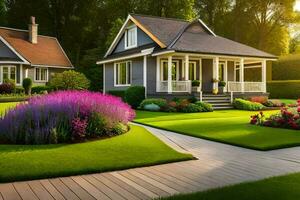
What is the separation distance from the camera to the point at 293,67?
3588cm

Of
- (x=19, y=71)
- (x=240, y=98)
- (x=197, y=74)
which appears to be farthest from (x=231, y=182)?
(x=19, y=71)

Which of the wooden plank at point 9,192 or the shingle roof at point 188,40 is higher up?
the shingle roof at point 188,40

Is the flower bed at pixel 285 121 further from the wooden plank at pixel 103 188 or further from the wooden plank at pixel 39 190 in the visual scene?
the wooden plank at pixel 39 190

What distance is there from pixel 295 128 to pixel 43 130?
317 inches

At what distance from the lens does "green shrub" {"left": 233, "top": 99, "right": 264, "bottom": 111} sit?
21.6m

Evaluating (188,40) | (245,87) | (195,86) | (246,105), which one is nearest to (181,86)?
(195,86)

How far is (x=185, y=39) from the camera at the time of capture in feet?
77.8

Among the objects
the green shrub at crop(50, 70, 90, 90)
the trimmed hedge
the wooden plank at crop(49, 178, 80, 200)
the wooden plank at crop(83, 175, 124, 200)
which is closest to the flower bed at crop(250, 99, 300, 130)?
the wooden plank at crop(83, 175, 124, 200)

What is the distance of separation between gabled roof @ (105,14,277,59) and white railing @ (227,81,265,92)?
194 cm

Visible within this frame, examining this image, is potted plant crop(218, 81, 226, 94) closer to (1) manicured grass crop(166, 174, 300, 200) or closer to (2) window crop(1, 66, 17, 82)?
(1) manicured grass crop(166, 174, 300, 200)

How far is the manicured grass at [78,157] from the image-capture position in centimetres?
609

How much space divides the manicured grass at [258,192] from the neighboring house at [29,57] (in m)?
30.5

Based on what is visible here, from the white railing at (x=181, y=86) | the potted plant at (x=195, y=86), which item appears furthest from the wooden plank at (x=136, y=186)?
the potted plant at (x=195, y=86)

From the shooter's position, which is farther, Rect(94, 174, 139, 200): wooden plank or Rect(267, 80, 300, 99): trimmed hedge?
Rect(267, 80, 300, 99): trimmed hedge
